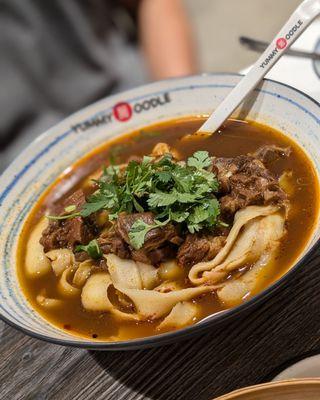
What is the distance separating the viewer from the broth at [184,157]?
173 centimetres

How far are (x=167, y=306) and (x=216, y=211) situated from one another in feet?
1.11

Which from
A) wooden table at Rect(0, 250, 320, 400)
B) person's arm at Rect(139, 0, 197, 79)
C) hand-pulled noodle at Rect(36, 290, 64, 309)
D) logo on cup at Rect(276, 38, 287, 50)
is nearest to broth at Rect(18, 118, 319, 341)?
hand-pulled noodle at Rect(36, 290, 64, 309)

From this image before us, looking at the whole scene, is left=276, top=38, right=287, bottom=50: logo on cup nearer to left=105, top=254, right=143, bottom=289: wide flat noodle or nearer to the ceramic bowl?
the ceramic bowl

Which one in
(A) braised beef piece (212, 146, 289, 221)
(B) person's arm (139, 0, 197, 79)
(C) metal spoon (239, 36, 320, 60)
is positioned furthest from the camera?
(B) person's arm (139, 0, 197, 79)

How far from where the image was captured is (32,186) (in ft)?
7.88

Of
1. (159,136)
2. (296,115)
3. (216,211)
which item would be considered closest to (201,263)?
(216,211)

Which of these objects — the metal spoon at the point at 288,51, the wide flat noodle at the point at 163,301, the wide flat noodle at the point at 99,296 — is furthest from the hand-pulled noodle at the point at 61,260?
the metal spoon at the point at 288,51

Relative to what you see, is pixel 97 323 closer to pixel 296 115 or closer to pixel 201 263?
pixel 201 263

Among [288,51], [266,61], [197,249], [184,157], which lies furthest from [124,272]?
[288,51]

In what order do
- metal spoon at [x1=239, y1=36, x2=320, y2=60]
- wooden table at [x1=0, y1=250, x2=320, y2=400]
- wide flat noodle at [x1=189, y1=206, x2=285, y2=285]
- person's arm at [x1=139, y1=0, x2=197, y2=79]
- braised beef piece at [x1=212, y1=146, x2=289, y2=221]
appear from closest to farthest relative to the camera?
1. wooden table at [x1=0, y1=250, x2=320, y2=400]
2. wide flat noodle at [x1=189, y1=206, x2=285, y2=285]
3. braised beef piece at [x1=212, y1=146, x2=289, y2=221]
4. metal spoon at [x1=239, y1=36, x2=320, y2=60]
5. person's arm at [x1=139, y1=0, x2=197, y2=79]

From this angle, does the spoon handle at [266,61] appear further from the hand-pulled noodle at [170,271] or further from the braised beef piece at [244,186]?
the hand-pulled noodle at [170,271]

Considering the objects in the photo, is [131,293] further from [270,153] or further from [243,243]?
[270,153]

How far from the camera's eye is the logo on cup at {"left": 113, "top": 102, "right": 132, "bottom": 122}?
2.53 meters

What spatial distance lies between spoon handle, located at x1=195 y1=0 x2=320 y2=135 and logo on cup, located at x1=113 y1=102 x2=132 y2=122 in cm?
38
